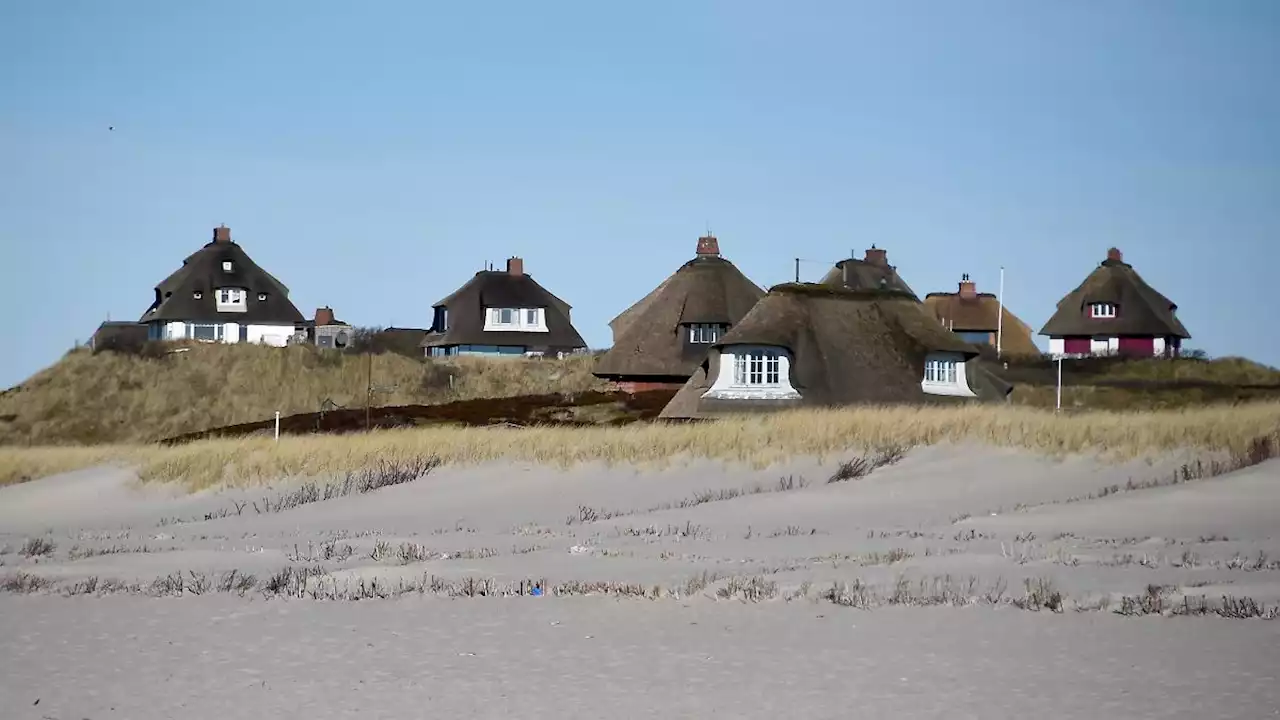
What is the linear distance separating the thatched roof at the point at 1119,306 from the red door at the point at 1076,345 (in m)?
0.83

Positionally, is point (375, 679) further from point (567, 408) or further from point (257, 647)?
point (567, 408)

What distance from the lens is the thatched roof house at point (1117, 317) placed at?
97.3 metres

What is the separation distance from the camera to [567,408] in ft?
192

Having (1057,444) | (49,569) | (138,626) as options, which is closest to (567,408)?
(1057,444)

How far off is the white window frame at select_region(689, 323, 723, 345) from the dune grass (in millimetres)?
30856

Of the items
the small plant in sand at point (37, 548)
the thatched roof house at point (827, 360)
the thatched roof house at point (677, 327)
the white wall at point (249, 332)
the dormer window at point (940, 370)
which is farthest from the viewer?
the white wall at point (249, 332)

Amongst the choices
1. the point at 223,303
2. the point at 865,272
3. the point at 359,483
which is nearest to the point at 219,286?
the point at 223,303

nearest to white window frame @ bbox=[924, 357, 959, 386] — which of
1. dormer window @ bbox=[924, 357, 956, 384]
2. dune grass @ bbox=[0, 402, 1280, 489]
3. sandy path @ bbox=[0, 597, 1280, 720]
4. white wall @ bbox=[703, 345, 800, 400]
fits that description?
dormer window @ bbox=[924, 357, 956, 384]

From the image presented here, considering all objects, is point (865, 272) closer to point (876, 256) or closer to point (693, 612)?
point (876, 256)

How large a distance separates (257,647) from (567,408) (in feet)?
152

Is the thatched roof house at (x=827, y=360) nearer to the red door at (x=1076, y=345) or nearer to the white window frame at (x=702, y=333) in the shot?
the white window frame at (x=702, y=333)

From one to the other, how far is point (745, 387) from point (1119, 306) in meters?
55.4

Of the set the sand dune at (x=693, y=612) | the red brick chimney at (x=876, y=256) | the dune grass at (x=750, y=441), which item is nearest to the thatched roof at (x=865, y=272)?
the red brick chimney at (x=876, y=256)

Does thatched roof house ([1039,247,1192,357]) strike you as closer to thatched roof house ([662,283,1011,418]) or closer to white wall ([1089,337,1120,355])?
white wall ([1089,337,1120,355])
